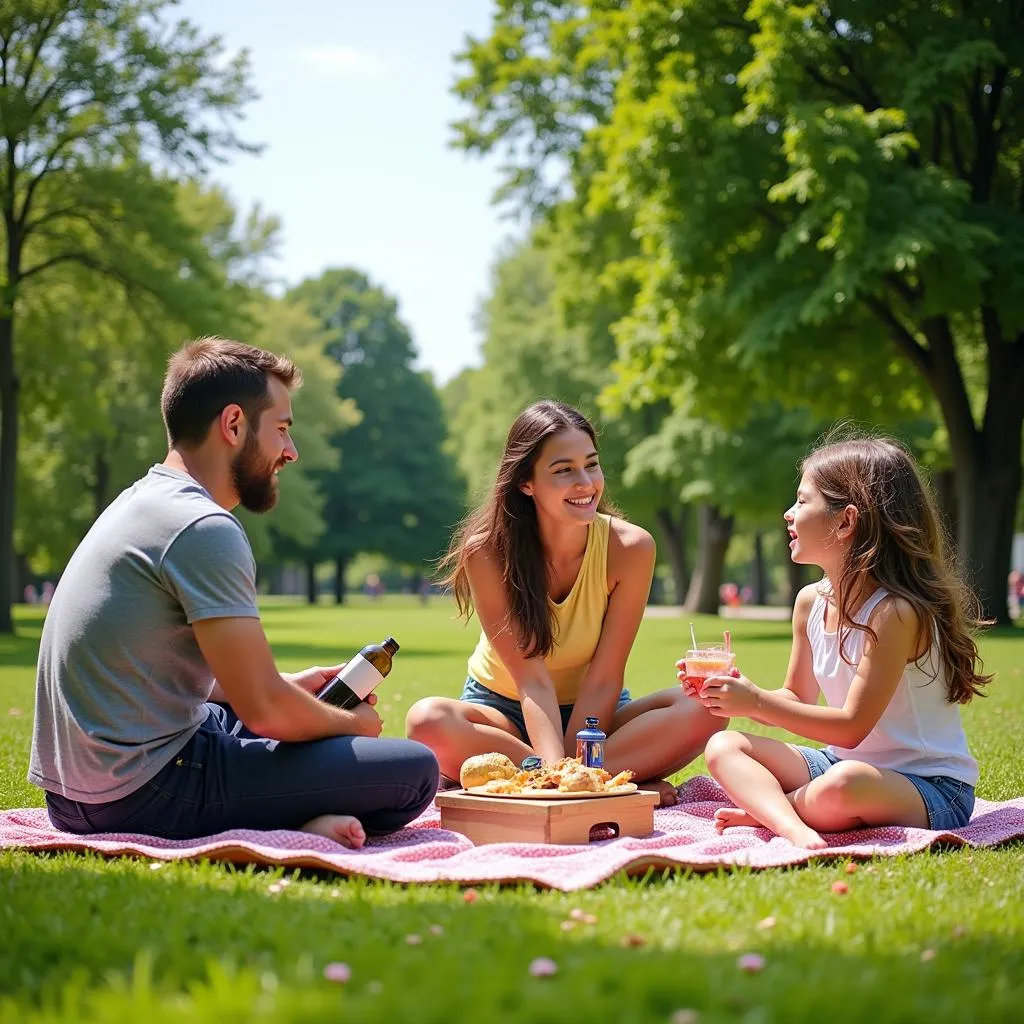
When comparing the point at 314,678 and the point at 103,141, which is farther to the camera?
the point at 103,141

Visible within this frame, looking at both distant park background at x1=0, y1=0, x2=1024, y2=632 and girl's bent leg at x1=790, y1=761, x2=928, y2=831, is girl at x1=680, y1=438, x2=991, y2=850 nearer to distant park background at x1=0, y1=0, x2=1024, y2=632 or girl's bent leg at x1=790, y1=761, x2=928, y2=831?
girl's bent leg at x1=790, y1=761, x2=928, y2=831

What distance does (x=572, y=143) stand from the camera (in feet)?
86.7

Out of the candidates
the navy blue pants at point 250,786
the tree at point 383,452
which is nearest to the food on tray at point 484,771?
the navy blue pants at point 250,786

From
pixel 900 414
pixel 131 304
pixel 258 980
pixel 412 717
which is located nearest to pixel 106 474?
pixel 131 304

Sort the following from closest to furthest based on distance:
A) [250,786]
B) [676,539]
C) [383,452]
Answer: [250,786] < [676,539] < [383,452]

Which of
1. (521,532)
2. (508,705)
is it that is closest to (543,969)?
(508,705)

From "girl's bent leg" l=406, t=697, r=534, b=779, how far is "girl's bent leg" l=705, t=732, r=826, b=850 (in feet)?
3.60

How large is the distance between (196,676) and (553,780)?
1489 millimetres

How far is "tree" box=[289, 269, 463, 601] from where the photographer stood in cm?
6066

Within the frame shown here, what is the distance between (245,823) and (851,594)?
2.58m

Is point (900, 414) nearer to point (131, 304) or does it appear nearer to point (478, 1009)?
point (131, 304)

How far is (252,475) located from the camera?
4.80 meters

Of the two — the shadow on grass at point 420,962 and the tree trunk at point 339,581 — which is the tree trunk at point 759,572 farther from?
the shadow on grass at point 420,962

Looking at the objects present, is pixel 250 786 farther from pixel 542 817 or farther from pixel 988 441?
pixel 988 441
